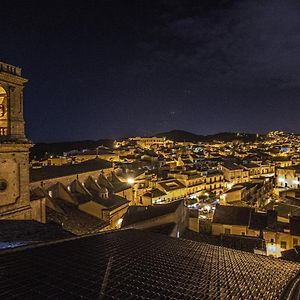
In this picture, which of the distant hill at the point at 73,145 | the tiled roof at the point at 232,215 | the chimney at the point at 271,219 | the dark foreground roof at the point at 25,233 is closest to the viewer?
the dark foreground roof at the point at 25,233

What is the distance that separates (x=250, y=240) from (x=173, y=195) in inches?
1083

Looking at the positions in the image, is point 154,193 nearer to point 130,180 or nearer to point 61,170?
point 130,180

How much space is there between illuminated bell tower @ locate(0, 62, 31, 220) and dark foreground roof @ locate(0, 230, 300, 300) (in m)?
8.99

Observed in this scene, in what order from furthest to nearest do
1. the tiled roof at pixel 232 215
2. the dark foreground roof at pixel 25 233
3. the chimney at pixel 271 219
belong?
1. the tiled roof at pixel 232 215
2. the chimney at pixel 271 219
3. the dark foreground roof at pixel 25 233

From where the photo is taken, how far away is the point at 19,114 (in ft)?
57.4

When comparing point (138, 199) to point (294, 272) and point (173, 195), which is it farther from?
point (294, 272)

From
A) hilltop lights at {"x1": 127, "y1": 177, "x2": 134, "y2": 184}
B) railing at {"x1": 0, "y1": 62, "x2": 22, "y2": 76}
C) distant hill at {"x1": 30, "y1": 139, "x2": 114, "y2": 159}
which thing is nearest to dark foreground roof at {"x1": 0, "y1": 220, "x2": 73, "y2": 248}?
railing at {"x1": 0, "y1": 62, "x2": 22, "y2": 76}

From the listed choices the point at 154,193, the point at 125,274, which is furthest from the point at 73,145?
the point at 125,274

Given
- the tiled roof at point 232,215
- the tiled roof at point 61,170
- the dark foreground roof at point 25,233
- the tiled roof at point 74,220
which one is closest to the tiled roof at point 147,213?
the tiled roof at point 74,220

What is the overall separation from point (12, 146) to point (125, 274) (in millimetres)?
12768

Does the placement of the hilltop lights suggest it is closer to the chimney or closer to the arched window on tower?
the chimney

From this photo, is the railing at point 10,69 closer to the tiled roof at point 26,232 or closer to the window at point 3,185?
the window at point 3,185

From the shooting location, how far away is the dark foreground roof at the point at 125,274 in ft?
17.9

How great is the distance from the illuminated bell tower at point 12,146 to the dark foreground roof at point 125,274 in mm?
8994
